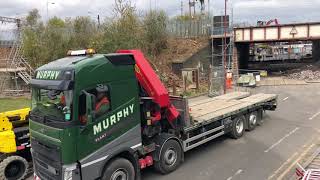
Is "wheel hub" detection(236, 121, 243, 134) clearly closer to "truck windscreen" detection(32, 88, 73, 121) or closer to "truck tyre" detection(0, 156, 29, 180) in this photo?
"truck tyre" detection(0, 156, 29, 180)

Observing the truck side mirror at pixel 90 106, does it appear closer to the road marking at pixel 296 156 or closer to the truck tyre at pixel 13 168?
the truck tyre at pixel 13 168

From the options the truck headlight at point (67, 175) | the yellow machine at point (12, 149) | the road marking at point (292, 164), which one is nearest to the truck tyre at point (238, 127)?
the road marking at point (292, 164)

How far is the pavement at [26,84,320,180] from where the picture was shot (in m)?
10.7

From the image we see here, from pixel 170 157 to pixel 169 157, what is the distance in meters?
0.06

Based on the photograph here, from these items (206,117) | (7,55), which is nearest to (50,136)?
(206,117)

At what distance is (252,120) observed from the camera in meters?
15.7

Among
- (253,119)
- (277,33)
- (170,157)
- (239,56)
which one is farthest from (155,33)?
(170,157)

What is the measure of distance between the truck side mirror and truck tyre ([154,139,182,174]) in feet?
9.86

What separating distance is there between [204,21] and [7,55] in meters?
24.0

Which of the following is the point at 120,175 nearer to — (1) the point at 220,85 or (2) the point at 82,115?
(2) the point at 82,115

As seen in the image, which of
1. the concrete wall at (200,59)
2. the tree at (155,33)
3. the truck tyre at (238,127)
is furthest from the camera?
the tree at (155,33)

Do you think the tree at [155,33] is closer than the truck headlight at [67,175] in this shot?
No

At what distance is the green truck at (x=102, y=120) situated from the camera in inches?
310

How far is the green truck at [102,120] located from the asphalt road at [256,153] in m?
0.80
